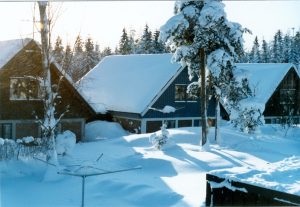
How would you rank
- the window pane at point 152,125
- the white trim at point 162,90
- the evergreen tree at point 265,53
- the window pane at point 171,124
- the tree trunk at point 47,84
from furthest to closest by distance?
the evergreen tree at point 265,53
the window pane at point 171,124
the window pane at point 152,125
the white trim at point 162,90
the tree trunk at point 47,84

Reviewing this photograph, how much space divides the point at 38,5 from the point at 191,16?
7.18 m

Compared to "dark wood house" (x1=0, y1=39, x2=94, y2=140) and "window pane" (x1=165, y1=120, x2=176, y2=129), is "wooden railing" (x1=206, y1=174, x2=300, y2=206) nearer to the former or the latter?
"dark wood house" (x1=0, y1=39, x2=94, y2=140)

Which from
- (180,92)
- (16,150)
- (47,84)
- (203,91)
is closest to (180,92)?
(180,92)

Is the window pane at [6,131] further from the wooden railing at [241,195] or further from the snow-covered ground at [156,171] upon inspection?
the wooden railing at [241,195]

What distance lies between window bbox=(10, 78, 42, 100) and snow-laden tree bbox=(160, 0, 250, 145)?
7.68 meters

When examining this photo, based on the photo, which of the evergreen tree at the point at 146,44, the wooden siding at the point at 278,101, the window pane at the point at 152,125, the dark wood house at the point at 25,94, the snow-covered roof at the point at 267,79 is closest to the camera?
the dark wood house at the point at 25,94

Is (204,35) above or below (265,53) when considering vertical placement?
below

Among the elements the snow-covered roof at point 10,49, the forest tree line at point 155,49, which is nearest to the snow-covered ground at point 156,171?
the snow-covered roof at point 10,49

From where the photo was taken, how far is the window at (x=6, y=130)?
23.4 metres

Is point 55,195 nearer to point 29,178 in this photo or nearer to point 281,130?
point 29,178

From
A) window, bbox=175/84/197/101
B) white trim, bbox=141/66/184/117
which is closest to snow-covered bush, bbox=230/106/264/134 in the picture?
white trim, bbox=141/66/184/117

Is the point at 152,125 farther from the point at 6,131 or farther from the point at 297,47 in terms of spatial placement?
the point at 297,47

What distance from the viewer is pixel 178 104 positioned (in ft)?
101

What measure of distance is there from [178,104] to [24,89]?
441 inches
